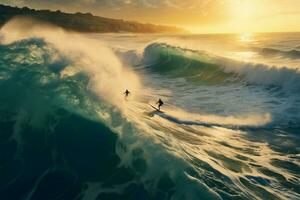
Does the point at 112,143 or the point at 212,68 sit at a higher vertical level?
the point at 112,143

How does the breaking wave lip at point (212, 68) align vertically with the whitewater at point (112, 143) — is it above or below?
below

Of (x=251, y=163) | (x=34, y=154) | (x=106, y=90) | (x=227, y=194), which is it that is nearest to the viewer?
(x=227, y=194)

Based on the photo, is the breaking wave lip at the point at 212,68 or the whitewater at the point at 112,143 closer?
the whitewater at the point at 112,143

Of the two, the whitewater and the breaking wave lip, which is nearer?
the whitewater

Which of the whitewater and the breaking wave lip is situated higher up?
the whitewater

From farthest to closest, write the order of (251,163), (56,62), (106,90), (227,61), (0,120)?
(227,61) → (56,62) → (106,90) → (251,163) → (0,120)

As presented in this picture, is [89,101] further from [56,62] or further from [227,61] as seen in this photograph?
[227,61]

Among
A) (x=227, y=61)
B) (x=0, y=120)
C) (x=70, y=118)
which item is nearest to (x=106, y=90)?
(x=70, y=118)

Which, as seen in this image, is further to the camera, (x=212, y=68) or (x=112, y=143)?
(x=212, y=68)
